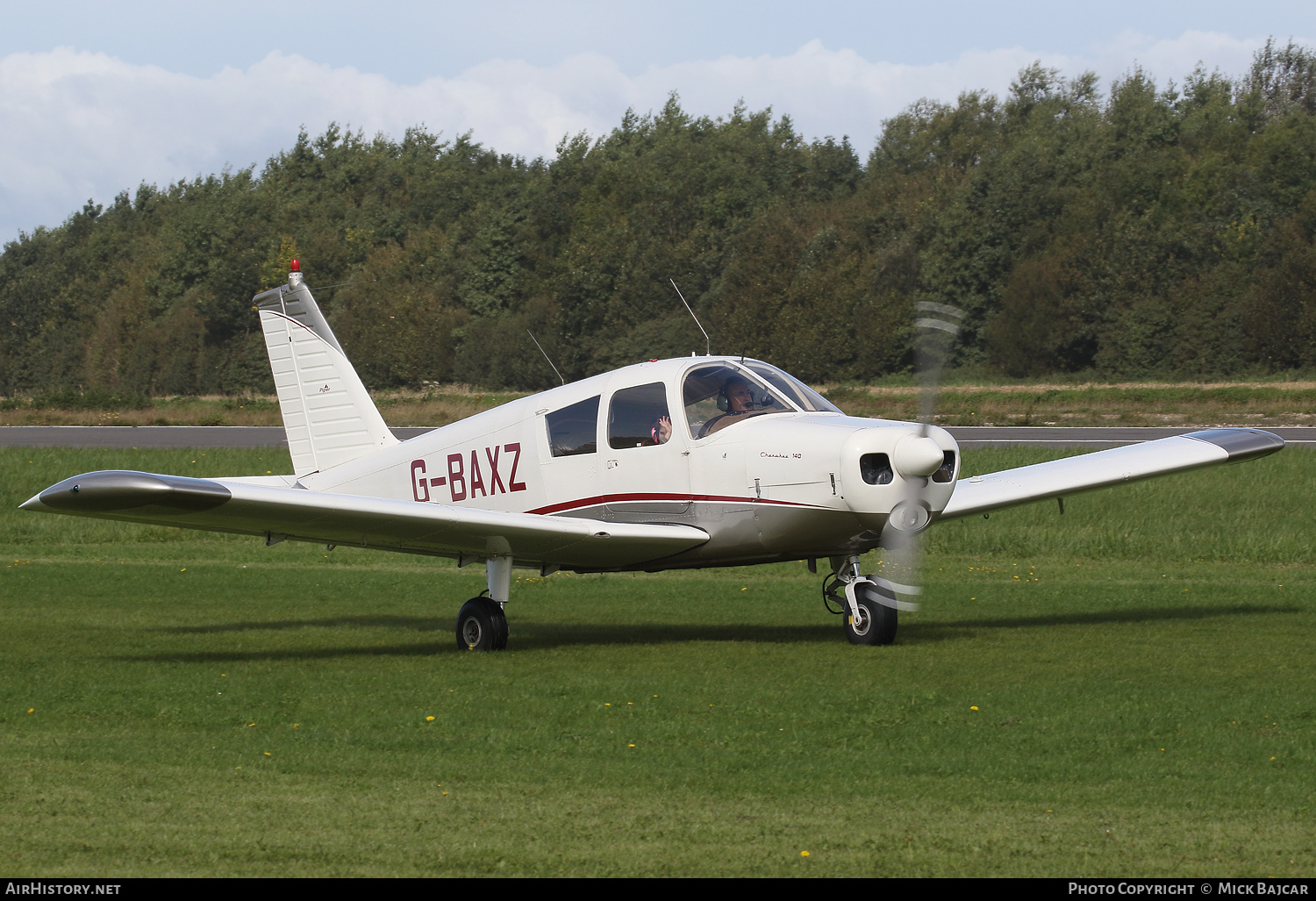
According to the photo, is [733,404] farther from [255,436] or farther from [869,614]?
[255,436]

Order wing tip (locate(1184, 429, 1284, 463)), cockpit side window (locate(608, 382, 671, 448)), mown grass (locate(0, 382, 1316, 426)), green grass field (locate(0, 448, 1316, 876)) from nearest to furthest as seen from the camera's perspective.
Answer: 1. green grass field (locate(0, 448, 1316, 876))
2. cockpit side window (locate(608, 382, 671, 448))
3. wing tip (locate(1184, 429, 1284, 463))
4. mown grass (locate(0, 382, 1316, 426))

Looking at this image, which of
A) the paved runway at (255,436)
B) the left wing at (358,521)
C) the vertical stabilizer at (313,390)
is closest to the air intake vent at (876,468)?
the left wing at (358,521)

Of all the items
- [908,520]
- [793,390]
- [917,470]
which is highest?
[793,390]

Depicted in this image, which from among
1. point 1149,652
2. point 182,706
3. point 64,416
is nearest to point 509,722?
point 182,706

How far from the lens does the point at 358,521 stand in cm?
1052

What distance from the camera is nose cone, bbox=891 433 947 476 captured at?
998cm

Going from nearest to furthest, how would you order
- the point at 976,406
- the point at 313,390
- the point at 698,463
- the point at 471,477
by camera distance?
the point at 698,463
the point at 471,477
the point at 313,390
the point at 976,406

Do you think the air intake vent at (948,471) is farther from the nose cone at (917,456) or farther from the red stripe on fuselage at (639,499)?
the red stripe on fuselage at (639,499)

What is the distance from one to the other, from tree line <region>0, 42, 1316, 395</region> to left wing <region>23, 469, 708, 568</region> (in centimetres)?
4654

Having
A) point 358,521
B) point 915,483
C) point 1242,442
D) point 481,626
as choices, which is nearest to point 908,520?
point 915,483

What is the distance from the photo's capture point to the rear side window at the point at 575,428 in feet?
38.8

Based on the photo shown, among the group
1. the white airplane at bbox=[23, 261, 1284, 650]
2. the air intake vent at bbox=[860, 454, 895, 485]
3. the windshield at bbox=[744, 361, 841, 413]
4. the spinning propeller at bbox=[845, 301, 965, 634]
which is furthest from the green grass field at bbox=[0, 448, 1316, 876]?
the windshield at bbox=[744, 361, 841, 413]

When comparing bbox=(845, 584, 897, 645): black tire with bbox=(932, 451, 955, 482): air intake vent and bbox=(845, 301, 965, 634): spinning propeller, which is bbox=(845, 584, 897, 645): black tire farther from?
bbox=(932, 451, 955, 482): air intake vent

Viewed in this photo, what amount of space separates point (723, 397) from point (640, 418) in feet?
2.44
